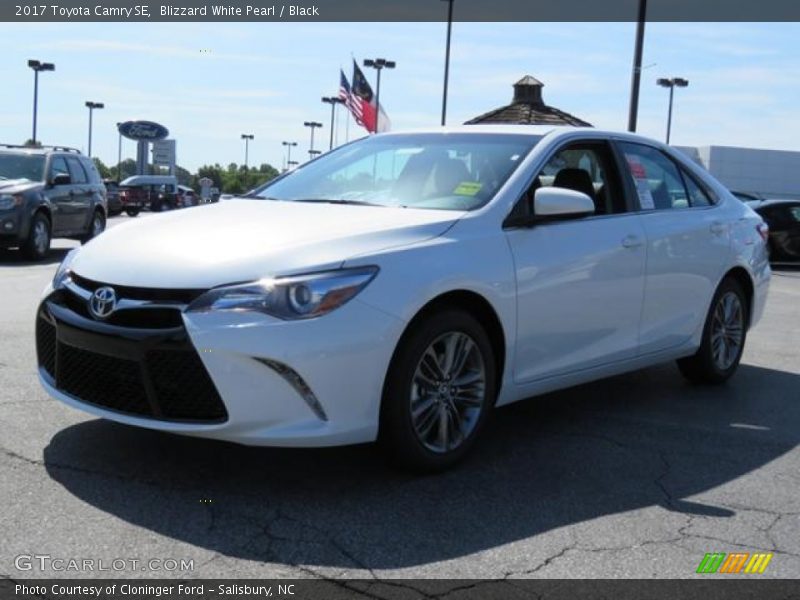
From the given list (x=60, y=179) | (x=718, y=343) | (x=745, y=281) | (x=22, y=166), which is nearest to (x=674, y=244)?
(x=718, y=343)

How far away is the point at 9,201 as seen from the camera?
45.4 feet

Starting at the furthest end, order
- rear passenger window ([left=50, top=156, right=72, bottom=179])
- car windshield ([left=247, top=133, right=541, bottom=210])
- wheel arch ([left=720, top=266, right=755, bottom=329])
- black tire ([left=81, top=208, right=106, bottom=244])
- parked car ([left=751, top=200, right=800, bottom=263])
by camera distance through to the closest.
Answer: parked car ([left=751, top=200, right=800, bottom=263]) → black tire ([left=81, top=208, right=106, bottom=244]) → rear passenger window ([left=50, top=156, right=72, bottom=179]) → wheel arch ([left=720, top=266, right=755, bottom=329]) → car windshield ([left=247, top=133, right=541, bottom=210])

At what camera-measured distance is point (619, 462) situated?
4.71 meters

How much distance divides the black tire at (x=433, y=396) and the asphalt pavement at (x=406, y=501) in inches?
5.0

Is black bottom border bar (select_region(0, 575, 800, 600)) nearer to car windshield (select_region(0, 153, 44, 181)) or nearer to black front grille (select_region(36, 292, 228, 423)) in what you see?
black front grille (select_region(36, 292, 228, 423))

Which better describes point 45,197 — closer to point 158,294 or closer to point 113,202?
point 158,294

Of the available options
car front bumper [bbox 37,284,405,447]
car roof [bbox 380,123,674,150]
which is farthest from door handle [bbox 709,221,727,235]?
car front bumper [bbox 37,284,405,447]

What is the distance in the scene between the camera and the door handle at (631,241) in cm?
535

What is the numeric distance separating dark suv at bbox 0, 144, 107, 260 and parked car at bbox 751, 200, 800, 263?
12.7 m

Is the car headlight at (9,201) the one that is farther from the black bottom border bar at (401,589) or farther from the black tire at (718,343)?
the black bottom border bar at (401,589)

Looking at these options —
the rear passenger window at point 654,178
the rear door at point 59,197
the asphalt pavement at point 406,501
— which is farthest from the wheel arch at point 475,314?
the rear door at point 59,197

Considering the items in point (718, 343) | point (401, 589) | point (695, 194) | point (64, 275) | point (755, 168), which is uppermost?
point (755, 168)

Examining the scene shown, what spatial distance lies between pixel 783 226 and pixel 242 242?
57.1ft

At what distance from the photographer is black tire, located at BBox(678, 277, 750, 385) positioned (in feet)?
20.8
